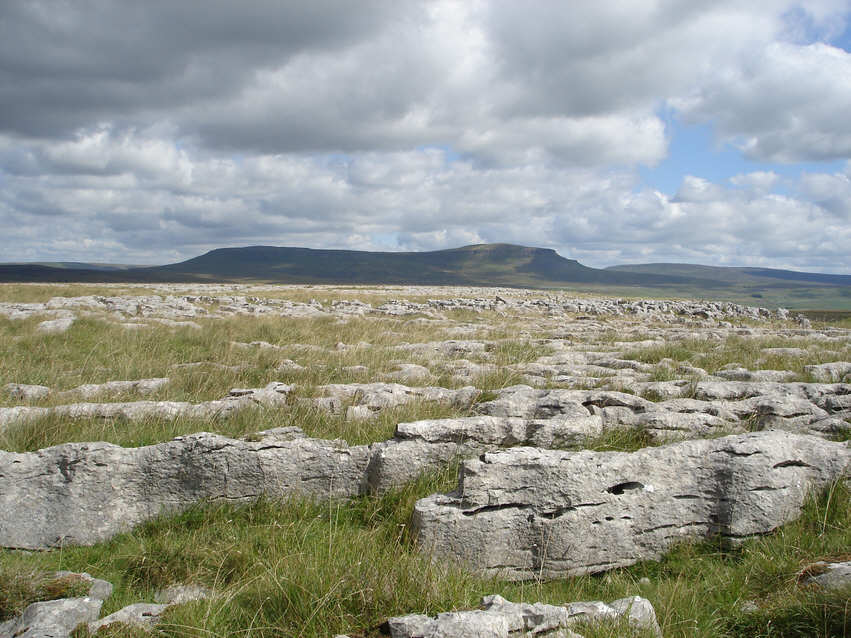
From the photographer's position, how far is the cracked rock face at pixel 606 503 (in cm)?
470

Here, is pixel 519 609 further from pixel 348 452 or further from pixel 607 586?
pixel 348 452

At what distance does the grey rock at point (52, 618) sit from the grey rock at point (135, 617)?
14 centimetres

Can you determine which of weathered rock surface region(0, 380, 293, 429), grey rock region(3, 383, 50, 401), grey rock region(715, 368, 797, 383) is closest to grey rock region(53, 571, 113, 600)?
weathered rock surface region(0, 380, 293, 429)

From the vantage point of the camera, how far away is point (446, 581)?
3.80m

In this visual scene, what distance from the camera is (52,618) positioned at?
340cm

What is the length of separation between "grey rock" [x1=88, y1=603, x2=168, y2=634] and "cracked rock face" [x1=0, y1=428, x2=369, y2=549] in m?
1.67

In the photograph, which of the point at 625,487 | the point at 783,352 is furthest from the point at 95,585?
the point at 783,352

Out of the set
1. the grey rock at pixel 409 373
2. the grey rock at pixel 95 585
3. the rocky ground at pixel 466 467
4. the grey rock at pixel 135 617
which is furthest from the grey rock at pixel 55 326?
the grey rock at pixel 135 617

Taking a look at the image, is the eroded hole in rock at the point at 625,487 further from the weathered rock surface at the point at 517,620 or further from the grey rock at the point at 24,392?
the grey rock at the point at 24,392

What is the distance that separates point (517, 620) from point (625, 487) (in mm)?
2296

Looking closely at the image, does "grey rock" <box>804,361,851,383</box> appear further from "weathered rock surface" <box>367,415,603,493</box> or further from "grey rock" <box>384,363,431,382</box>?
"grey rock" <box>384,363,431,382</box>

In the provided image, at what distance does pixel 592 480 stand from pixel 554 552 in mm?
743

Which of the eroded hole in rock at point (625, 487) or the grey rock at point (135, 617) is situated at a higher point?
the eroded hole in rock at point (625, 487)

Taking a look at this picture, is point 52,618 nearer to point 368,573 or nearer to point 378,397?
point 368,573
